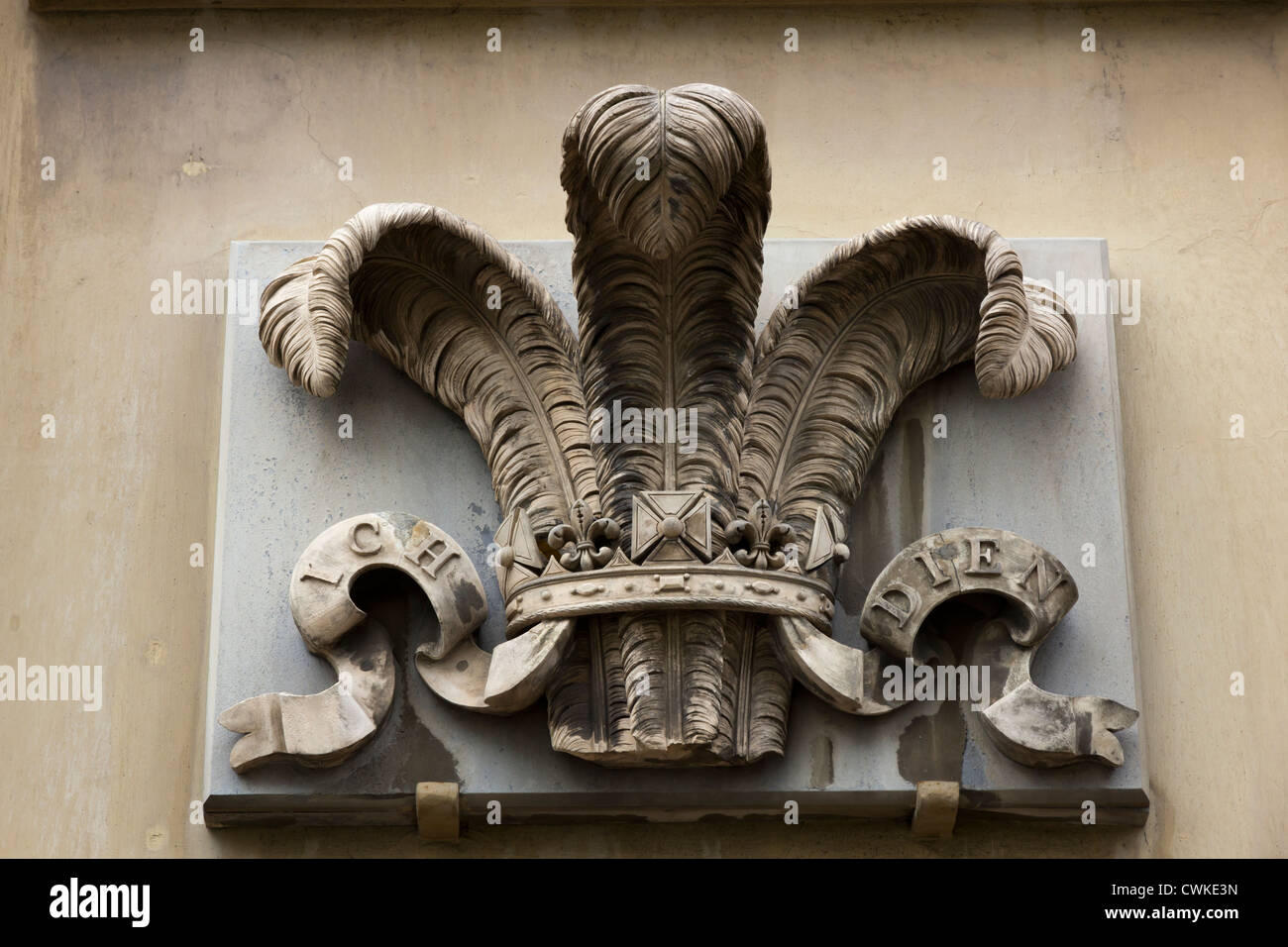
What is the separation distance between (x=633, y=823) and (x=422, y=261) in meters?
1.26

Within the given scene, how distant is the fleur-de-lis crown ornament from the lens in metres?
3.91

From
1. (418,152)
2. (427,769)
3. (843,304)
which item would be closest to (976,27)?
(843,304)

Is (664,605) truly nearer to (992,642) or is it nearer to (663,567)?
(663,567)

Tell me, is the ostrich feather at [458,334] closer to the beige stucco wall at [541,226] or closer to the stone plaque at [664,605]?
the stone plaque at [664,605]

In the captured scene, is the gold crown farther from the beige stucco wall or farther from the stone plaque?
the beige stucco wall

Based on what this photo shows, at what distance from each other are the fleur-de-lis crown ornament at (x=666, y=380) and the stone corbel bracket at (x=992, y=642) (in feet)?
0.05

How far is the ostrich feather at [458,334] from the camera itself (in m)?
4.14

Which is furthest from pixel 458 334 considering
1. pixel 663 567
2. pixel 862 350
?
pixel 862 350

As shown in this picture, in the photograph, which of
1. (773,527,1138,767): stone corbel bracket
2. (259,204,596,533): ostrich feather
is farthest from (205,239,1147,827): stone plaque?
(259,204,596,533): ostrich feather

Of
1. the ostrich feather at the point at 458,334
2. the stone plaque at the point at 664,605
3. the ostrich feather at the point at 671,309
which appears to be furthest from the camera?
the ostrich feather at the point at 458,334

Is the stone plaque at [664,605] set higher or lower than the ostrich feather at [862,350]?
lower

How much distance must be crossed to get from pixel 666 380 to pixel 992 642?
2.80 ft

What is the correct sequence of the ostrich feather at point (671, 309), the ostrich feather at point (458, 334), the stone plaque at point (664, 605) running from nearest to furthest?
the ostrich feather at point (671, 309) < the stone plaque at point (664, 605) < the ostrich feather at point (458, 334)

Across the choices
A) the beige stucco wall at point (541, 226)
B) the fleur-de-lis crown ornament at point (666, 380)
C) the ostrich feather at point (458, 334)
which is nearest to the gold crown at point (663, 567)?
the fleur-de-lis crown ornament at point (666, 380)
